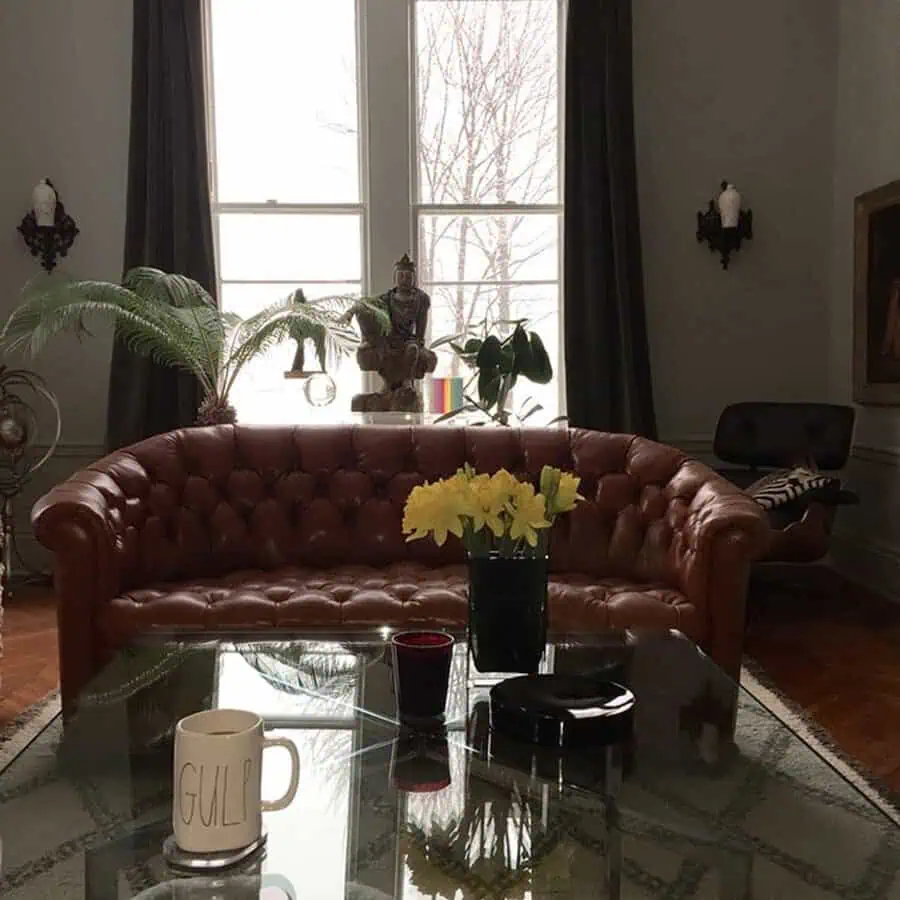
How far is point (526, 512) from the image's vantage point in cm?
167

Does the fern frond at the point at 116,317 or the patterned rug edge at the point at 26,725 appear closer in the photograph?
the patterned rug edge at the point at 26,725

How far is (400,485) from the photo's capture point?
329 centimetres

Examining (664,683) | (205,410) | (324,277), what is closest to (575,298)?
(324,277)

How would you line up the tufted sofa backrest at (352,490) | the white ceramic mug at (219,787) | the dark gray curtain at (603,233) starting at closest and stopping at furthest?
the white ceramic mug at (219,787) < the tufted sofa backrest at (352,490) < the dark gray curtain at (603,233)

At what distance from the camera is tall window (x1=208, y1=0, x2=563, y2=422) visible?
5016 millimetres

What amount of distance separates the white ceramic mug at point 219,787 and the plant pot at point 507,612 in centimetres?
65

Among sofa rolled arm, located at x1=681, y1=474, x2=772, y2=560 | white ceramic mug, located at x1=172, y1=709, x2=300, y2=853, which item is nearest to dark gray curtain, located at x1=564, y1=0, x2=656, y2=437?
sofa rolled arm, located at x1=681, y1=474, x2=772, y2=560

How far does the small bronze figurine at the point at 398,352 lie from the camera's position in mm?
4059

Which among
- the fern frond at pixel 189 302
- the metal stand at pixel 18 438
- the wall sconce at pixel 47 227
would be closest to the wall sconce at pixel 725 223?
the fern frond at pixel 189 302

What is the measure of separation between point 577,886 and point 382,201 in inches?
167

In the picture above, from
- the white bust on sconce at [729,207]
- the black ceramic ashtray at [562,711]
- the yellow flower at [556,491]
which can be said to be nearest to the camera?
the black ceramic ashtray at [562,711]

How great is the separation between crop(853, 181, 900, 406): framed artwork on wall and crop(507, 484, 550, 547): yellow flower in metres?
3.23

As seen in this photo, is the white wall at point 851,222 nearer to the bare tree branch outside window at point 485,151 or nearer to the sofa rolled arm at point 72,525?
the bare tree branch outside window at point 485,151

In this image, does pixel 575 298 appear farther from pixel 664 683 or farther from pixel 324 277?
pixel 664 683
